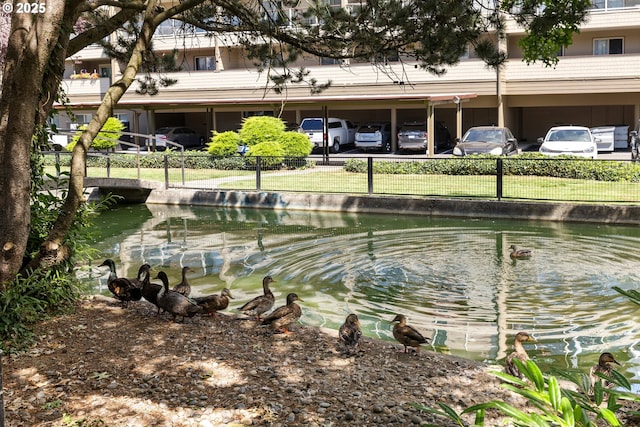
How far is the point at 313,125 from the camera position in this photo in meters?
41.1

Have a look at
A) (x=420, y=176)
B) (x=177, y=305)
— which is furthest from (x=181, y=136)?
(x=177, y=305)

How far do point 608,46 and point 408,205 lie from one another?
24.6m

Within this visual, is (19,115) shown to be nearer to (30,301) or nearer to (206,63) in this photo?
(30,301)

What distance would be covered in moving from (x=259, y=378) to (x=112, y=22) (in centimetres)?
627

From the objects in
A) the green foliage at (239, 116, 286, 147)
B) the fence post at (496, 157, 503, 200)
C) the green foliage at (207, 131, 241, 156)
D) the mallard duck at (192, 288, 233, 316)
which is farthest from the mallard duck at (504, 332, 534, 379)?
the green foliage at (207, 131, 241, 156)

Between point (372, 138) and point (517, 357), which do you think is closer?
point (517, 357)

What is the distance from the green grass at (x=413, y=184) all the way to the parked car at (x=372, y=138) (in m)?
12.3

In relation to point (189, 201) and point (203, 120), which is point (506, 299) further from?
point (203, 120)

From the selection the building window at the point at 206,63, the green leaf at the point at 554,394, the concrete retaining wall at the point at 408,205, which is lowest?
the concrete retaining wall at the point at 408,205

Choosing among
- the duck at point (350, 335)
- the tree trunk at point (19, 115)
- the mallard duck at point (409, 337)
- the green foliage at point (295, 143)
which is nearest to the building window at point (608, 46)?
the green foliage at point (295, 143)

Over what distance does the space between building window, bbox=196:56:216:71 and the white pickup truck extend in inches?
364

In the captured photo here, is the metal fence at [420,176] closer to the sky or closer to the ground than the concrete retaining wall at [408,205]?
closer to the sky

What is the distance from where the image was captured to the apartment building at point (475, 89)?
3806 cm

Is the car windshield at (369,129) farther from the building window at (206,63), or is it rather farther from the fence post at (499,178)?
the fence post at (499,178)
